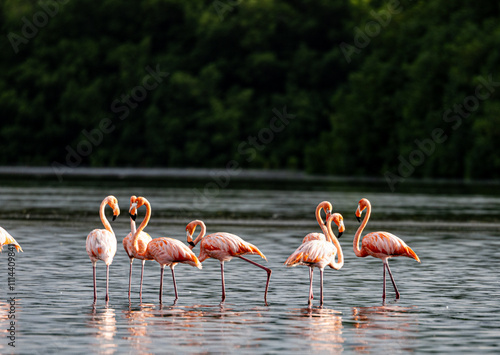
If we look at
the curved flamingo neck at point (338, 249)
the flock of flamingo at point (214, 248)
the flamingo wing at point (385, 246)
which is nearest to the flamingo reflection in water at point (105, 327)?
the flock of flamingo at point (214, 248)

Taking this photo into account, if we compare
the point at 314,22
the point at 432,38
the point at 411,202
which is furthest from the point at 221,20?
the point at 411,202

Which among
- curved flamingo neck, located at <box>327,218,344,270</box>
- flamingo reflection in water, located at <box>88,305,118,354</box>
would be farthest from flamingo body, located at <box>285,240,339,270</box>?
flamingo reflection in water, located at <box>88,305,118,354</box>

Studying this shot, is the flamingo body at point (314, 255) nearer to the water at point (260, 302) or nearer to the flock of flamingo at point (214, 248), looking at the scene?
the flock of flamingo at point (214, 248)

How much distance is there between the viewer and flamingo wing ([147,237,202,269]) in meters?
16.0

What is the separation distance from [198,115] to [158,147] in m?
4.75

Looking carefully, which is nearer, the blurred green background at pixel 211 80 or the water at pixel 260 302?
the water at pixel 260 302

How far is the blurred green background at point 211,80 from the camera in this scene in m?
85.8

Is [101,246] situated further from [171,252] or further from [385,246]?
[385,246]

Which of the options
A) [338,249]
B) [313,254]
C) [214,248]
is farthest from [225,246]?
[338,249]

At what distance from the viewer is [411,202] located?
4462 centimetres

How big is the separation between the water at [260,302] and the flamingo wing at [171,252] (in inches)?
22.1

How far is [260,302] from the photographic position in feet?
52.5

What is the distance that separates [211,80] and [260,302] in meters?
91.7

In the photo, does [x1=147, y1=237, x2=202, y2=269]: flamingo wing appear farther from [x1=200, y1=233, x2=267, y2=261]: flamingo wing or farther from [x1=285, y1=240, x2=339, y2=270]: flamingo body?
[x1=285, y1=240, x2=339, y2=270]: flamingo body
